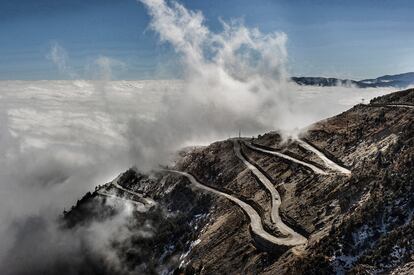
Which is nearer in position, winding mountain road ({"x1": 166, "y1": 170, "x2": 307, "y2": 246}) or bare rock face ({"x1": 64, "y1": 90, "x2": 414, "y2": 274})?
bare rock face ({"x1": 64, "y1": 90, "x2": 414, "y2": 274})

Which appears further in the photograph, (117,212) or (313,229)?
(117,212)

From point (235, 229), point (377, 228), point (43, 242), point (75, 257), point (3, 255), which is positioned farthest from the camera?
point (3, 255)

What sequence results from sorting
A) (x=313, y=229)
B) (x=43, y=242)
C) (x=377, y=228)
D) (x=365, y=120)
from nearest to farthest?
(x=377, y=228)
(x=313, y=229)
(x=365, y=120)
(x=43, y=242)

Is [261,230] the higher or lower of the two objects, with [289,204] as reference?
lower

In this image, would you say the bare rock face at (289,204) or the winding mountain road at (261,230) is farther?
the winding mountain road at (261,230)

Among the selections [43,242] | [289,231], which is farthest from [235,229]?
[43,242]

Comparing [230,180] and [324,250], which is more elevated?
[230,180]

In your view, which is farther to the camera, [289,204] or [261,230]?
[289,204]

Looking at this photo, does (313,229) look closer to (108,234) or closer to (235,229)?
(235,229)
